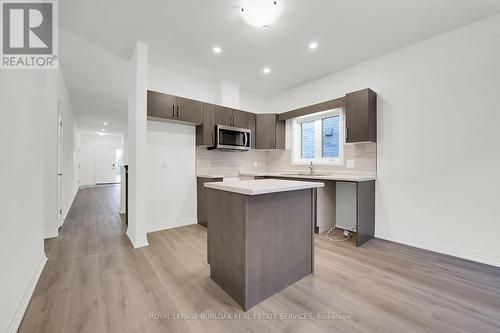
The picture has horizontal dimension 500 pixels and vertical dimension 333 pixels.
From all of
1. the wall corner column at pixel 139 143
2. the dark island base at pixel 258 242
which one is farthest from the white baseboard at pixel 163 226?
the dark island base at pixel 258 242

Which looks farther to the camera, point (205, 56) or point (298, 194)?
point (205, 56)

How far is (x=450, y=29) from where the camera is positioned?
247 centimetres

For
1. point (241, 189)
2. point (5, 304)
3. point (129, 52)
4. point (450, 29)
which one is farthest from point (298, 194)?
point (129, 52)

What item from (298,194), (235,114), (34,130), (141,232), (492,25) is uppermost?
(492,25)

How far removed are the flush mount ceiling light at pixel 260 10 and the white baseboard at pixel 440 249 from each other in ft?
10.3

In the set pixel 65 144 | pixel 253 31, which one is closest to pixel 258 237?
pixel 253 31

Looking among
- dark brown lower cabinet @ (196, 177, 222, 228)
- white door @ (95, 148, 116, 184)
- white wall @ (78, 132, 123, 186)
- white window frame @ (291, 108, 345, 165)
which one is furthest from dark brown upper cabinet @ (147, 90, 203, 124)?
white door @ (95, 148, 116, 184)

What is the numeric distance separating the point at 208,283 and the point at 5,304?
1.29 metres

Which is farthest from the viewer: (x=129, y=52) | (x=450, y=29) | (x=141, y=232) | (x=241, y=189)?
(x=129, y=52)

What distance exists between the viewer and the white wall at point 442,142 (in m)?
2.26

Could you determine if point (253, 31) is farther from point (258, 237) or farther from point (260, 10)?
point (258, 237)

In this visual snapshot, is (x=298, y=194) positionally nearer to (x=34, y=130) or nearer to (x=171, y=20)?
(x=171, y=20)

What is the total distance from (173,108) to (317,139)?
260cm

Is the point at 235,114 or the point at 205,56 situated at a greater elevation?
the point at 205,56
